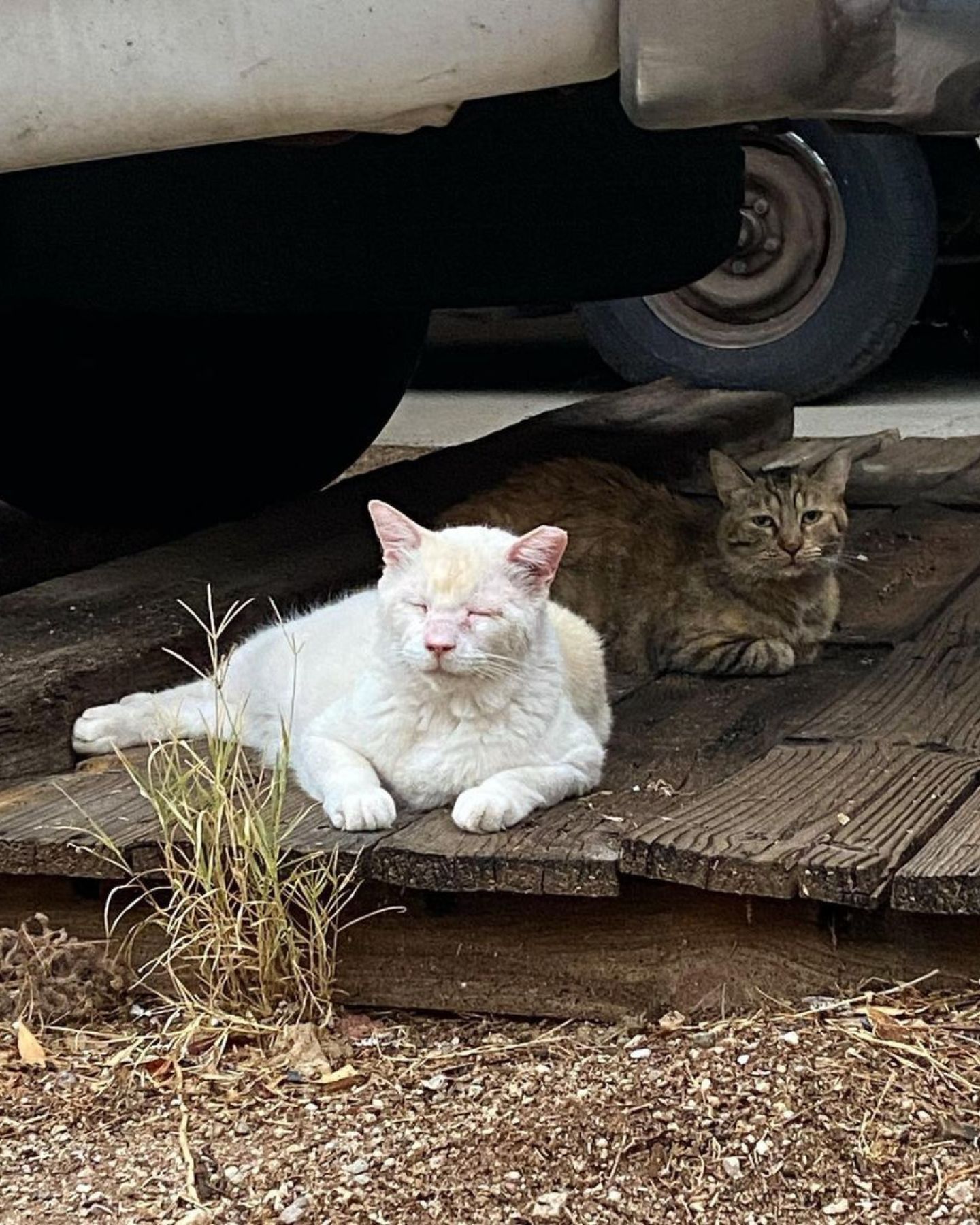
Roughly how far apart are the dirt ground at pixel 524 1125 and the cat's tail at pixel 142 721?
2.10 feet

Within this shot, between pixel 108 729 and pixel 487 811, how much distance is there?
0.83m

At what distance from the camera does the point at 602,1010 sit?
2.58 m

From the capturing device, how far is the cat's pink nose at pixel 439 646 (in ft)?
8.72

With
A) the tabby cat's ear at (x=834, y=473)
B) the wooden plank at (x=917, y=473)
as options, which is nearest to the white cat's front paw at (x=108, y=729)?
the tabby cat's ear at (x=834, y=473)

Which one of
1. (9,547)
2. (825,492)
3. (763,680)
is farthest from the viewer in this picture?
(9,547)

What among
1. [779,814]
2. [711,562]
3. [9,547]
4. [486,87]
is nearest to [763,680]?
[711,562]

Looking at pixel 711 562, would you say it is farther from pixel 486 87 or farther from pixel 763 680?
pixel 486 87

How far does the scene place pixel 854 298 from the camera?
22.5 ft

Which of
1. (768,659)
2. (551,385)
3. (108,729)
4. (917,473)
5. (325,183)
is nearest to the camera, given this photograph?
(108,729)

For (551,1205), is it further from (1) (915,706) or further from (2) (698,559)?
(2) (698,559)

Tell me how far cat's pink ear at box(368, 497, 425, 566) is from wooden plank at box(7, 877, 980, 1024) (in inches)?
19.6

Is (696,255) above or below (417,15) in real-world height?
below

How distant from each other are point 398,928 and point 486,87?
3.79 feet

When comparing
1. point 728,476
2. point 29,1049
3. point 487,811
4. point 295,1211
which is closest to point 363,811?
point 487,811
